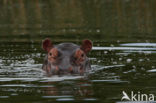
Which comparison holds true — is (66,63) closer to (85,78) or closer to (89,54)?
(85,78)

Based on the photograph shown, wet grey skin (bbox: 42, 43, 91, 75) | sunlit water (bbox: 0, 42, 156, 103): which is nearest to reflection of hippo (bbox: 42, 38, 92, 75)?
wet grey skin (bbox: 42, 43, 91, 75)

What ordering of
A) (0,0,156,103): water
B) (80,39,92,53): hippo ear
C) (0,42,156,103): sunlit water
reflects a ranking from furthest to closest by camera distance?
(80,39,92,53): hippo ear < (0,0,156,103): water < (0,42,156,103): sunlit water

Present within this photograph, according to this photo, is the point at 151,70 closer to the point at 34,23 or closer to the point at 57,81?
the point at 57,81

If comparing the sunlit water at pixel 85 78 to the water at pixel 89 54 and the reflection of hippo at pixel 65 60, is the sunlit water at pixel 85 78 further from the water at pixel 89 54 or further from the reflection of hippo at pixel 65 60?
the reflection of hippo at pixel 65 60

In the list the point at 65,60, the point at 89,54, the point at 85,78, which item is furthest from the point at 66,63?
the point at 89,54

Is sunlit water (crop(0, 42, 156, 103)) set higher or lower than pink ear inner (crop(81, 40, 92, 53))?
lower

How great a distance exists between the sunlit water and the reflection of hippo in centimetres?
21

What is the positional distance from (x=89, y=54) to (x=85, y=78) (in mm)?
4628

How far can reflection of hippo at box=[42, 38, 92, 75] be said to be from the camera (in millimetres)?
11852

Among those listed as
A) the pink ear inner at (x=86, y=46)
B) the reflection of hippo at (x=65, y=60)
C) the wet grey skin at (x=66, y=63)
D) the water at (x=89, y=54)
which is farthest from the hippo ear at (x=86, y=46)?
the water at (x=89, y=54)

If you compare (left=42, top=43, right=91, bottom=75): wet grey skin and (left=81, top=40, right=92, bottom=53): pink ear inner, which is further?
(left=81, top=40, right=92, bottom=53): pink ear inner

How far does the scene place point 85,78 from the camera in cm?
1183

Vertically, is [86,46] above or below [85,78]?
above

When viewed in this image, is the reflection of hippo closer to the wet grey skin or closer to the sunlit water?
the wet grey skin
